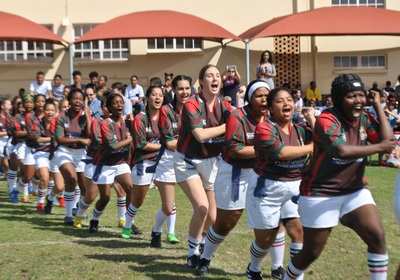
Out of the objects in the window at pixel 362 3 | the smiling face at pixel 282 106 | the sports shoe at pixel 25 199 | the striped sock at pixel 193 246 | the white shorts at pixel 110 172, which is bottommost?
the sports shoe at pixel 25 199

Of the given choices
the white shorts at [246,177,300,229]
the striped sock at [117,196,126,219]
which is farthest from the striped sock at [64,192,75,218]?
the white shorts at [246,177,300,229]

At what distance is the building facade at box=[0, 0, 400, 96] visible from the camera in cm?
2795

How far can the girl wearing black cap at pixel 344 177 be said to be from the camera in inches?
243

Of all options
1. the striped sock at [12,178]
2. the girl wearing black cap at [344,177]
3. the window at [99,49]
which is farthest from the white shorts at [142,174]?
the window at [99,49]

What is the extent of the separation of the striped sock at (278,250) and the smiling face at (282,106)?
1.27m

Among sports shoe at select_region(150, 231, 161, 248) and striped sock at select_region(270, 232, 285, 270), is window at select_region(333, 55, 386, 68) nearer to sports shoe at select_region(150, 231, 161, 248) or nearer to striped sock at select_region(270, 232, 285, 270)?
sports shoe at select_region(150, 231, 161, 248)

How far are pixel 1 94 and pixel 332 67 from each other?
12.1m

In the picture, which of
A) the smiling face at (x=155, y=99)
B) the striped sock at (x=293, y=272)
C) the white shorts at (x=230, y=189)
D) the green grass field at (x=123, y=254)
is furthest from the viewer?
the smiling face at (x=155, y=99)

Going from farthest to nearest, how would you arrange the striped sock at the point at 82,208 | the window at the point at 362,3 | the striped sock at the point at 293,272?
the window at the point at 362,3 < the striped sock at the point at 82,208 < the striped sock at the point at 293,272

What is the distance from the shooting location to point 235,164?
764 cm

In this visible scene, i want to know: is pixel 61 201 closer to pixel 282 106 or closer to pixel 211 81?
pixel 211 81

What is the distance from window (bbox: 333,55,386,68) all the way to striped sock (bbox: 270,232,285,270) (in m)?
21.9

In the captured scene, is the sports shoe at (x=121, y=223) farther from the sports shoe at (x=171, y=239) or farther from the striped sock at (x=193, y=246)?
the striped sock at (x=193, y=246)

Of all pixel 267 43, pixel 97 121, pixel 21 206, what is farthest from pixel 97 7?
pixel 97 121
